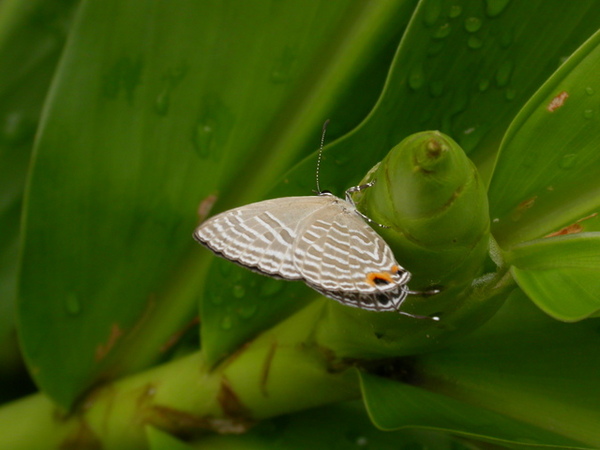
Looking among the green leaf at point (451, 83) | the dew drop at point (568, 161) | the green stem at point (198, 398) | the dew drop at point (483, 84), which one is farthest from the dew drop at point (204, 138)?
the dew drop at point (568, 161)

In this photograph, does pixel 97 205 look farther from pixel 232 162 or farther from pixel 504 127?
pixel 504 127

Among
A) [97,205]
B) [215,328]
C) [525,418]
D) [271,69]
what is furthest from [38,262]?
[525,418]

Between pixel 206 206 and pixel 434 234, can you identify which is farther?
pixel 206 206

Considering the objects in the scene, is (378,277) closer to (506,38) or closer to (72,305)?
(506,38)

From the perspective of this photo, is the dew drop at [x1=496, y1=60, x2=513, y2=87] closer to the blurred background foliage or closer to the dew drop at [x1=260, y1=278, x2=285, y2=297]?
the blurred background foliage

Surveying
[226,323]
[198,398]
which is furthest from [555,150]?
[198,398]

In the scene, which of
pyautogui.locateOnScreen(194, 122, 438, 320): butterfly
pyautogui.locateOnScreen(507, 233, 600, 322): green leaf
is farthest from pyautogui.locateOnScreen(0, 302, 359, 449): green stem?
pyautogui.locateOnScreen(507, 233, 600, 322): green leaf
